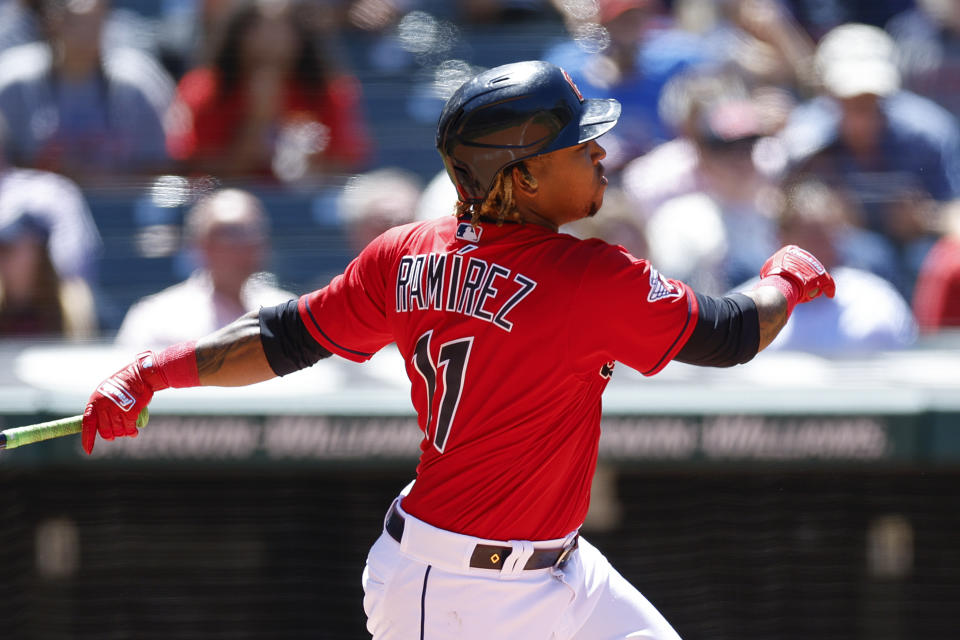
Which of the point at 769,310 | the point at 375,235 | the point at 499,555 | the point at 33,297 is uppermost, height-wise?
the point at 769,310

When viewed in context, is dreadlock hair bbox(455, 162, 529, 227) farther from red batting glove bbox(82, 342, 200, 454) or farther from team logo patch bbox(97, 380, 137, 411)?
team logo patch bbox(97, 380, 137, 411)

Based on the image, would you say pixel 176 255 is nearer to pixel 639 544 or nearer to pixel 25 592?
pixel 25 592

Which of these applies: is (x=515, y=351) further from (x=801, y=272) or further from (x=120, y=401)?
(x=120, y=401)

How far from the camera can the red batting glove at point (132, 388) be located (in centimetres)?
270

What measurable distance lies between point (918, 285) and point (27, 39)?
416 cm

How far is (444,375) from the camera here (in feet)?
8.04

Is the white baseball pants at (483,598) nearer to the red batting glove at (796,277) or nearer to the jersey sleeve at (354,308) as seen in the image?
the jersey sleeve at (354,308)

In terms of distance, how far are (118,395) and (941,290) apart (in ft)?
11.6

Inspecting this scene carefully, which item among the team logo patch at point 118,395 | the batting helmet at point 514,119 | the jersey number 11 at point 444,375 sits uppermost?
the batting helmet at point 514,119

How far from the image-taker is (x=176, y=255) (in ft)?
17.6

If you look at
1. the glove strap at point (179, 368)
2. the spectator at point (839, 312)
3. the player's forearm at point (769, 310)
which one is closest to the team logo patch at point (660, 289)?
the player's forearm at point (769, 310)

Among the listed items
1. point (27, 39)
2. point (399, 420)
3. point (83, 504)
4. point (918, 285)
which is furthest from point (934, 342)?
point (27, 39)

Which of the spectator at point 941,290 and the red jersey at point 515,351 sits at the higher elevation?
the red jersey at point 515,351

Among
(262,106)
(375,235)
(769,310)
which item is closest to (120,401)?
(769,310)
